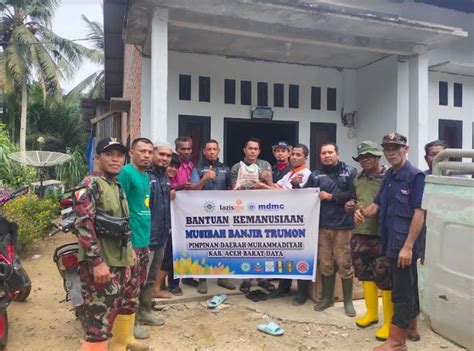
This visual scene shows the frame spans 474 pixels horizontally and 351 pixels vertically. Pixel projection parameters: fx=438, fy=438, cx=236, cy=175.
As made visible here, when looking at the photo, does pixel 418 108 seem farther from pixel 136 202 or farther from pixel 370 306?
pixel 136 202

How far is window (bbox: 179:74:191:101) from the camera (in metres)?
7.48

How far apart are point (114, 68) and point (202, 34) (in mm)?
6371

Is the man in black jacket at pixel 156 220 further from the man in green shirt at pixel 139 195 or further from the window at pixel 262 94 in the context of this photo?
the window at pixel 262 94

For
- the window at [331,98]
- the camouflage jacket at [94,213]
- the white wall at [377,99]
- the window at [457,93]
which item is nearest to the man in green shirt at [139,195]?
the camouflage jacket at [94,213]

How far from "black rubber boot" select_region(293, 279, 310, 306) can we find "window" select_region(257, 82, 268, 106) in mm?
4072

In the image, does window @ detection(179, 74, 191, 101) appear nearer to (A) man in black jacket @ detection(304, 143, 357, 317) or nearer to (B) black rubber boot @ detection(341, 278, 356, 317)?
(A) man in black jacket @ detection(304, 143, 357, 317)

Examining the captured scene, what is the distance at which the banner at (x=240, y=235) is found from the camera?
481cm

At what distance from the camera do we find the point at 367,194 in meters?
4.16

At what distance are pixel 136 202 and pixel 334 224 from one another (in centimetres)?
208

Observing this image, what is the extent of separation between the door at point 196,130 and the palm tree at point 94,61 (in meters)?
23.3

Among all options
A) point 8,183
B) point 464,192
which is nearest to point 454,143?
point 464,192

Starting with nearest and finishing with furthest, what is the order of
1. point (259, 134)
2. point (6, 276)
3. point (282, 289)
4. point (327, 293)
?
point (6, 276)
point (327, 293)
point (282, 289)
point (259, 134)

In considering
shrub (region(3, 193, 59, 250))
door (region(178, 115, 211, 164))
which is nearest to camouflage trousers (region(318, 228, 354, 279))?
door (region(178, 115, 211, 164))

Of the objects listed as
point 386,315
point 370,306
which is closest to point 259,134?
point 370,306
